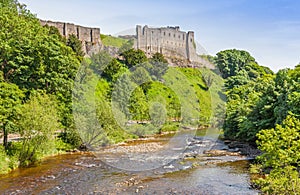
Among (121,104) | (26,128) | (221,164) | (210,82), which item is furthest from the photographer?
(210,82)

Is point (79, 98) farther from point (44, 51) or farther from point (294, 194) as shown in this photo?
point (294, 194)

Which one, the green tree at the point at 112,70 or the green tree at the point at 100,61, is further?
the green tree at the point at 100,61

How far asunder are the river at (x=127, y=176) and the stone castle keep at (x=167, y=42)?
7175 centimetres

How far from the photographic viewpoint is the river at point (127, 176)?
21578 millimetres

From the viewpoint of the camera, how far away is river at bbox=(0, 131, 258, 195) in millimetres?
21578

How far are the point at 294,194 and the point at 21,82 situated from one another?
28289 mm

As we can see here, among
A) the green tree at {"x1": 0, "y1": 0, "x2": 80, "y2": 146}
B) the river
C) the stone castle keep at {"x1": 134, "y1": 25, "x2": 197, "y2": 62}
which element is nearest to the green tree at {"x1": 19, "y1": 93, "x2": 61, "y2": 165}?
the river

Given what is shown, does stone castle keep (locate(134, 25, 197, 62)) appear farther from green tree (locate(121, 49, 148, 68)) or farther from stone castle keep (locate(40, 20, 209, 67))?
green tree (locate(121, 49, 148, 68))

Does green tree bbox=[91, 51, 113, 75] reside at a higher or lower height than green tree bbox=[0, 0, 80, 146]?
higher

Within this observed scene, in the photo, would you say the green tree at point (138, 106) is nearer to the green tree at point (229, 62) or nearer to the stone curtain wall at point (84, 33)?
the stone curtain wall at point (84, 33)

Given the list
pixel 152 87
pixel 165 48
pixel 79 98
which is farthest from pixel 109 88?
pixel 165 48

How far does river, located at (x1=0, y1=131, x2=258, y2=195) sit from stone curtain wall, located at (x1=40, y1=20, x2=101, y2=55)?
52.8 m

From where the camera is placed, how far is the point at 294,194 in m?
15.6

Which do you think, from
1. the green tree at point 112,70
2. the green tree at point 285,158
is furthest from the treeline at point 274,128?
the green tree at point 112,70
